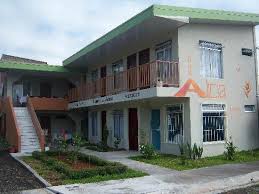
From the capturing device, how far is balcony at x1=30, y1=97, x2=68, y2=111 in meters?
25.2

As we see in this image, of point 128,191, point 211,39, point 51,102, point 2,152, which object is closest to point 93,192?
point 128,191

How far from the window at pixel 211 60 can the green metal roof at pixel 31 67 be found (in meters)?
12.8

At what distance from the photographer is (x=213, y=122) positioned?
16906 millimetres

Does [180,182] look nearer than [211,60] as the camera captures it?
Yes

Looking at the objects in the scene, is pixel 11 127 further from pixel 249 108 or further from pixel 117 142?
pixel 249 108

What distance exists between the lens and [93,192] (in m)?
9.98

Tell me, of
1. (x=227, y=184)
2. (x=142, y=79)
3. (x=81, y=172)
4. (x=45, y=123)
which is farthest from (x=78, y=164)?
(x=45, y=123)

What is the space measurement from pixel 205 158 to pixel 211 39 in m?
5.36

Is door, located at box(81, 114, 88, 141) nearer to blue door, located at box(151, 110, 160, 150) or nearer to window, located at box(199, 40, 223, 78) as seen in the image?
blue door, located at box(151, 110, 160, 150)

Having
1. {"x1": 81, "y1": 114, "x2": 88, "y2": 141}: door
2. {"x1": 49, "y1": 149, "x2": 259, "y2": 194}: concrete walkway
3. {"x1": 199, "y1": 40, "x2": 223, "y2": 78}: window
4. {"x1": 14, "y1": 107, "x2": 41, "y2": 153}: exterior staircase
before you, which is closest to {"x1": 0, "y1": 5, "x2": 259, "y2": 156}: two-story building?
{"x1": 199, "y1": 40, "x2": 223, "y2": 78}: window

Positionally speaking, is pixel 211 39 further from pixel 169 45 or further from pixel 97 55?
pixel 97 55

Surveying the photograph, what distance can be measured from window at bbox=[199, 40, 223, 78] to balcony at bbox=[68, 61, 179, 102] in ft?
5.68

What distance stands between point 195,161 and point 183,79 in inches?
136

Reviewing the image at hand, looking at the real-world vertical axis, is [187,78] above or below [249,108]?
above
